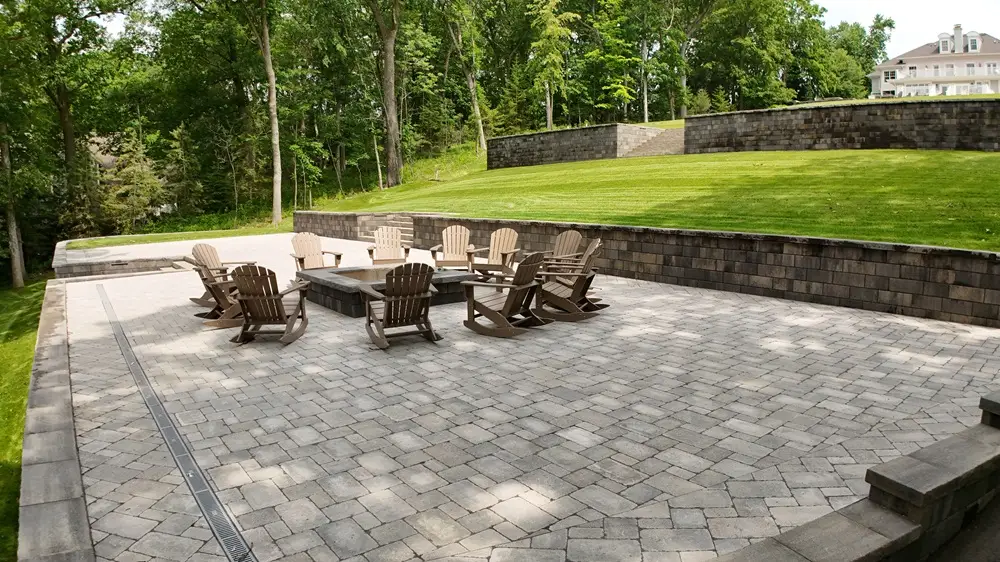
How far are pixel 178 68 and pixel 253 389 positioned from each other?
33.7 meters

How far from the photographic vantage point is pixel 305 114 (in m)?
34.0

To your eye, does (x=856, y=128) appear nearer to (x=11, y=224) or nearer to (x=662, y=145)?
(x=662, y=145)

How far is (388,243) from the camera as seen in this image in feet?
40.8

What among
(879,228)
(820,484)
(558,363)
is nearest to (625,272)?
(879,228)

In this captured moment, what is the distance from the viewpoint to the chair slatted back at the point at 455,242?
459 inches

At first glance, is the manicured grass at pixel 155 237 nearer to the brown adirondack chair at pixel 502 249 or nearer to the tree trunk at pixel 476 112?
the tree trunk at pixel 476 112

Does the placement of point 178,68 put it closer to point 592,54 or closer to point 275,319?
point 592,54

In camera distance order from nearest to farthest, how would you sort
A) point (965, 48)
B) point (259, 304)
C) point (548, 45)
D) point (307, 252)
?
1. point (259, 304)
2. point (307, 252)
3. point (548, 45)
4. point (965, 48)

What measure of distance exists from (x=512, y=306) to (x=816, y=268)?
174 inches

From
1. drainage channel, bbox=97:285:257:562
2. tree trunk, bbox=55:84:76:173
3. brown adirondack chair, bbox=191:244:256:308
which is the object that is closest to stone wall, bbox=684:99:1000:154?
brown adirondack chair, bbox=191:244:256:308

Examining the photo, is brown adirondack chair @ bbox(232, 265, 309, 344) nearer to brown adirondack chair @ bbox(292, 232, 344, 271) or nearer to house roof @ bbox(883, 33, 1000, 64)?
brown adirondack chair @ bbox(292, 232, 344, 271)

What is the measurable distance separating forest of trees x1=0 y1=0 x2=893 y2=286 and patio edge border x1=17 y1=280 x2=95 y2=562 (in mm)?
20771

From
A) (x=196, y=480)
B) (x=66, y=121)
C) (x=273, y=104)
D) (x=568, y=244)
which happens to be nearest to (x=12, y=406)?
(x=196, y=480)

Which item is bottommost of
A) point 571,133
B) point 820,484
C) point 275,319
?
point 820,484
